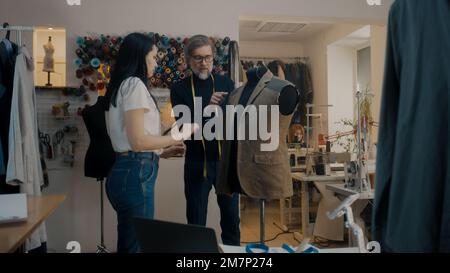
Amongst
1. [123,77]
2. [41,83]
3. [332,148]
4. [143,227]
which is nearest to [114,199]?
[123,77]

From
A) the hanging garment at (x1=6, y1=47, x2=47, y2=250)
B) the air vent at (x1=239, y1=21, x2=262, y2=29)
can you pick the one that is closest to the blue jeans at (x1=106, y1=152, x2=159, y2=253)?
the hanging garment at (x1=6, y1=47, x2=47, y2=250)

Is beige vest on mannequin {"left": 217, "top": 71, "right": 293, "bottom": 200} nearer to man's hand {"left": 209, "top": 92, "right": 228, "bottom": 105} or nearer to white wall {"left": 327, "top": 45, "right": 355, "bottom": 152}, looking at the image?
man's hand {"left": 209, "top": 92, "right": 228, "bottom": 105}

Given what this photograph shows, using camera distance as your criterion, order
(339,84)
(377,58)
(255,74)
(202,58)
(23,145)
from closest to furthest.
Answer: (23,145) < (255,74) < (202,58) < (377,58) < (339,84)

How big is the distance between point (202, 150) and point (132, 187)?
653 millimetres

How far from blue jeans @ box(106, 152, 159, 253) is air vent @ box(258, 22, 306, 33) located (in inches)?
87.9

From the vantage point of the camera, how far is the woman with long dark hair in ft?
5.43

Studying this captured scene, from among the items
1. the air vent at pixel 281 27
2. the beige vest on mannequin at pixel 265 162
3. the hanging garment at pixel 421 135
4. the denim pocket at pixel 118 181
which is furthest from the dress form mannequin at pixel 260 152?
the air vent at pixel 281 27

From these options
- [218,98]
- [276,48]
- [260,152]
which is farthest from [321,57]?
[260,152]

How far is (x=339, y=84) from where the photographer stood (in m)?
3.37

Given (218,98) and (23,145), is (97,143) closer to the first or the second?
(23,145)

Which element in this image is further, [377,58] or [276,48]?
[276,48]

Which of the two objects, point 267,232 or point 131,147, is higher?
point 131,147

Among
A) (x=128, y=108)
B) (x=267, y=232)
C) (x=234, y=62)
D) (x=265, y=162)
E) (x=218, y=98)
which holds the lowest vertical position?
(x=267, y=232)

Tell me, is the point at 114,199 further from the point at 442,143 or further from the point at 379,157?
the point at 442,143
